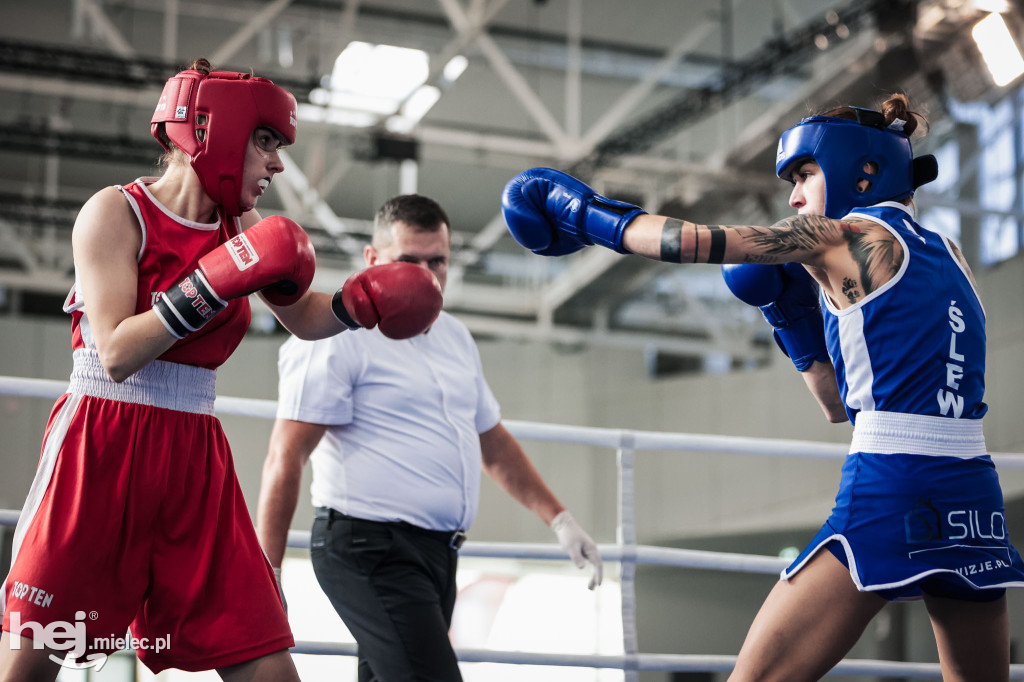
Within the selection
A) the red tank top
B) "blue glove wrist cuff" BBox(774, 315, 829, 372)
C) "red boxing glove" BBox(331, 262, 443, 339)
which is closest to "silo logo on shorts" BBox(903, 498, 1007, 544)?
"blue glove wrist cuff" BBox(774, 315, 829, 372)

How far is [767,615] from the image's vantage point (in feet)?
5.41

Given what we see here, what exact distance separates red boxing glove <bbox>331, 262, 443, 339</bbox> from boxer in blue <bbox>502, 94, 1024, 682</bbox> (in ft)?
0.92

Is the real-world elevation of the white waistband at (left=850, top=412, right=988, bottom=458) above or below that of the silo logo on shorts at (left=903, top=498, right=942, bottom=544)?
above

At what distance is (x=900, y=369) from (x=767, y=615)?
0.47 meters

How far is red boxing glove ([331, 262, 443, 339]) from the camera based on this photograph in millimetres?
1688

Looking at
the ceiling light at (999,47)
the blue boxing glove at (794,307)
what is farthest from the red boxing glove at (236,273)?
the ceiling light at (999,47)

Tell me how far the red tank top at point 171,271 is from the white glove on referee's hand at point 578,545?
1.04 m

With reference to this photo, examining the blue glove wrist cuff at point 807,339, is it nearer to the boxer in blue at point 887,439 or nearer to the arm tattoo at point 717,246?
the boxer in blue at point 887,439

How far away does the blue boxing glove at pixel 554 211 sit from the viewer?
1721 millimetres

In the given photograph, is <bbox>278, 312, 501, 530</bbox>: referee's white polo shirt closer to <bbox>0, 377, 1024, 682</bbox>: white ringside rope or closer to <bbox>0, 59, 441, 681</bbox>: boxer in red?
Answer: <bbox>0, 377, 1024, 682</bbox>: white ringside rope

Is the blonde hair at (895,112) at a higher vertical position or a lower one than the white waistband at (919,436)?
higher

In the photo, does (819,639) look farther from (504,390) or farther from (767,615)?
(504,390)

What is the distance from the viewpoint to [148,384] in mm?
1572

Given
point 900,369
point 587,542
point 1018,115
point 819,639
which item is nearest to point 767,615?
point 819,639
